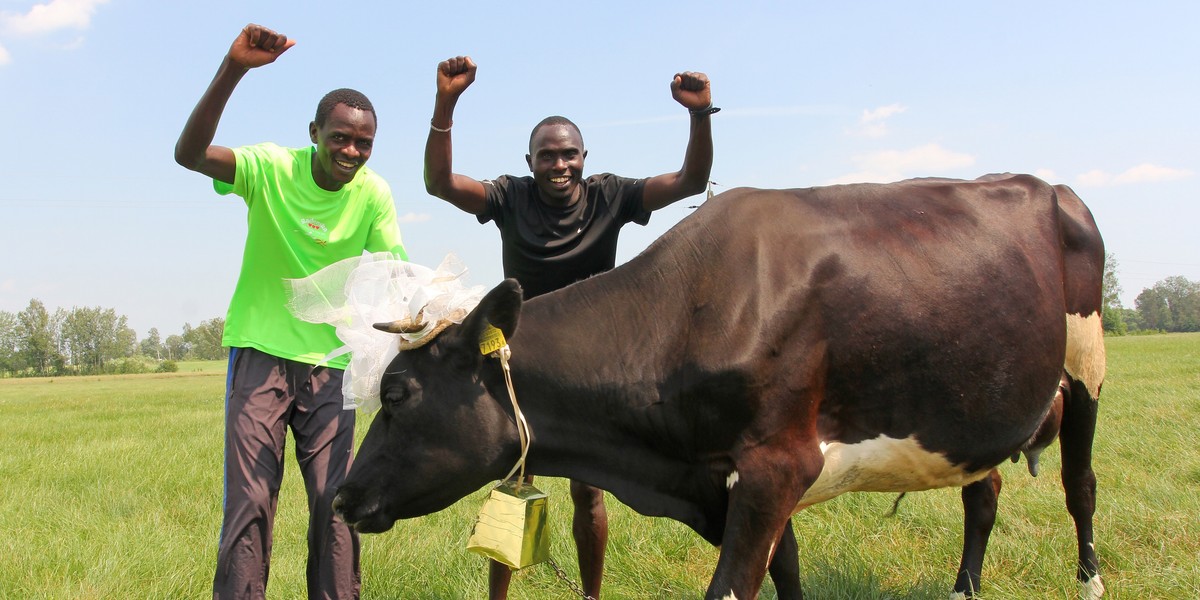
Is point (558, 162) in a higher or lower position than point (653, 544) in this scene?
higher

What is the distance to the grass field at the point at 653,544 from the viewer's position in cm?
477

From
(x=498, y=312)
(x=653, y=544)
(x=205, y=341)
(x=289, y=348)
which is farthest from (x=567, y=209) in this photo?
(x=205, y=341)

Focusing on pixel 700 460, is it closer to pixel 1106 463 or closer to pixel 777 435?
pixel 777 435

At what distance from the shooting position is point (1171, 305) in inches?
5689

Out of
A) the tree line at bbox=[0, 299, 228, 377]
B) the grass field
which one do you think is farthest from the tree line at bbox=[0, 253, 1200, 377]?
the grass field

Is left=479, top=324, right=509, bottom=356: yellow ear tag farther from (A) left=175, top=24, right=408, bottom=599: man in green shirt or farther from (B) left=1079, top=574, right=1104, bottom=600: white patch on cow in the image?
(B) left=1079, top=574, right=1104, bottom=600: white patch on cow

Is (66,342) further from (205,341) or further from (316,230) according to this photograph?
(316,230)

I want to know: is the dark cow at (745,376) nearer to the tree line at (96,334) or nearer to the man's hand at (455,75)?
the man's hand at (455,75)

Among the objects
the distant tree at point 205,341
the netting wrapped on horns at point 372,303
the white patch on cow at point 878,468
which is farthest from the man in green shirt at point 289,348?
the distant tree at point 205,341

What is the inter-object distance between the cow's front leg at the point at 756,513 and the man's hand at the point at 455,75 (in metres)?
2.02

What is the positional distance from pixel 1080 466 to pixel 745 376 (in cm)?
277

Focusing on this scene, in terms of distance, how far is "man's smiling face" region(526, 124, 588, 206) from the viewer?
448 cm

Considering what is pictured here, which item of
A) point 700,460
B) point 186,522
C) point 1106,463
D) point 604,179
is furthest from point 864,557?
point 186,522

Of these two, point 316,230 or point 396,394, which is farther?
point 316,230
